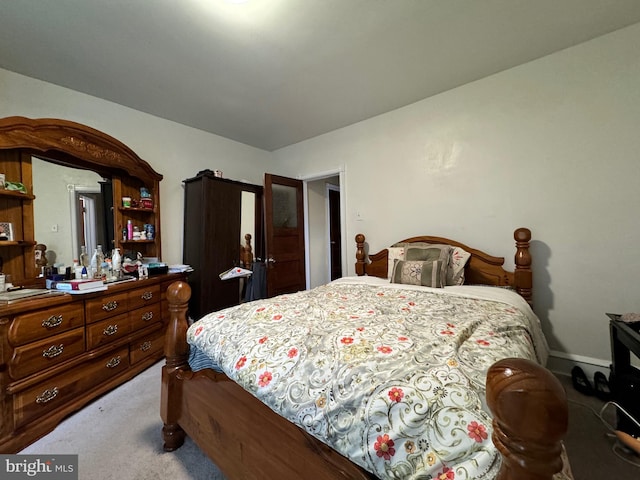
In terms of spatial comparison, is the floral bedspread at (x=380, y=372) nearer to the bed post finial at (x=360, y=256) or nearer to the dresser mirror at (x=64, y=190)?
the bed post finial at (x=360, y=256)

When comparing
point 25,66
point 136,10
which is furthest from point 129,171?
point 136,10

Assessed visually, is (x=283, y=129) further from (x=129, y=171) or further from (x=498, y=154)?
(x=498, y=154)

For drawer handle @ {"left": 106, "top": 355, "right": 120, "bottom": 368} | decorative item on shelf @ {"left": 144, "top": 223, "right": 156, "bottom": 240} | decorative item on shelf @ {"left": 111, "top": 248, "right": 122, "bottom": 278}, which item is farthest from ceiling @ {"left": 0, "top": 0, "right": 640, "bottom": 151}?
drawer handle @ {"left": 106, "top": 355, "right": 120, "bottom": 368}

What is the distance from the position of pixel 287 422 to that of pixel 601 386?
2435 millimetres

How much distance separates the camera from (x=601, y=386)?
187 cm

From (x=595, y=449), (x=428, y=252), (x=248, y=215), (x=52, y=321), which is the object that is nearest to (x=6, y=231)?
(x=52, y=321)

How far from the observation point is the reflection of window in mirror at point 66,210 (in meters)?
2.02

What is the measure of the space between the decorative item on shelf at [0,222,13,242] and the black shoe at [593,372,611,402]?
4.33 metres

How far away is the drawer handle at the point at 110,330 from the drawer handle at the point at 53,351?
0.26 meters

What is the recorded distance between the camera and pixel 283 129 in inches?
130

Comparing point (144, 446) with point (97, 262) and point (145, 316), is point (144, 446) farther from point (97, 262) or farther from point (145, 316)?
point (97, 262)

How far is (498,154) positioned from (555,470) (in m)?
2.51

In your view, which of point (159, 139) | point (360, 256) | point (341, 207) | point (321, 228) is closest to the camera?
point (159, 139)

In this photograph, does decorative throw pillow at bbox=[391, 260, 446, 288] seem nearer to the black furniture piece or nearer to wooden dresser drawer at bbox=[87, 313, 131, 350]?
the black furniture piece
